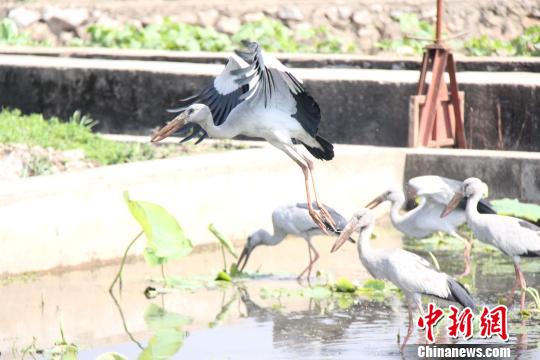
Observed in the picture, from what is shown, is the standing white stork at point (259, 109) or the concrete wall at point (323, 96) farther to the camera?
the concrete wall at point (323, 96)

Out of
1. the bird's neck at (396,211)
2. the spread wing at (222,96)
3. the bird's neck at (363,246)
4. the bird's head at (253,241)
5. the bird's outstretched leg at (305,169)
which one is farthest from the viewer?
the bird's neck at (396,211)

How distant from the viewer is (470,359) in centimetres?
784

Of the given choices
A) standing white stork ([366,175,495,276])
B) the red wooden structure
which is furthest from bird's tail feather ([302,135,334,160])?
the red wooden structure

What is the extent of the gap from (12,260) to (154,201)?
1.41 metres

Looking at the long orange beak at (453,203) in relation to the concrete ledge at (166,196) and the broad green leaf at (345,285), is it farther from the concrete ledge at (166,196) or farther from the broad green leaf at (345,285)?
the concrete ledge at (166,196)

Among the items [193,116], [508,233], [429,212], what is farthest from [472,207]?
[193,116]

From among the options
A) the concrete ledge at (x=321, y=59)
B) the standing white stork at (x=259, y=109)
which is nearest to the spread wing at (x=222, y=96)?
the standing white stork at (x=259, y=109)

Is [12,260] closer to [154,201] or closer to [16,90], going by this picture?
[154,201]

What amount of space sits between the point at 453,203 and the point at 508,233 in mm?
891

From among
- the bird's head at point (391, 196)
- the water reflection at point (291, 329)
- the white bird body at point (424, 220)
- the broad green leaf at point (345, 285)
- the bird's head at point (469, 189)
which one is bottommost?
the water reflection at point (291, 329)

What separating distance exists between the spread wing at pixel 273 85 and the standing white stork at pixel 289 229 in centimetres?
126

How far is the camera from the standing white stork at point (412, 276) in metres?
8.33

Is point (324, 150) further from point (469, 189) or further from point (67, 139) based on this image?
point (67, 139)

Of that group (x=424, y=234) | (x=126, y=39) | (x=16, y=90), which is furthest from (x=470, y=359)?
(x=126, y=39)
